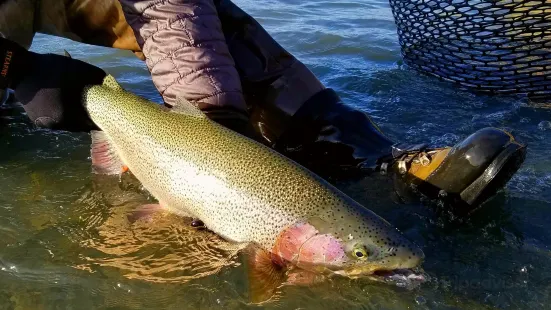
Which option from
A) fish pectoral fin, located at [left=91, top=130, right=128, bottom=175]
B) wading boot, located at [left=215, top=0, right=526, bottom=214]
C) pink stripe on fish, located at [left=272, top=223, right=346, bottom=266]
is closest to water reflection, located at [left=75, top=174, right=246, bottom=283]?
fish pectoral fin, located at [left=91, top=130, right=128, bottom=175]

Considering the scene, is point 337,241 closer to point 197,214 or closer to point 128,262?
point 197,214

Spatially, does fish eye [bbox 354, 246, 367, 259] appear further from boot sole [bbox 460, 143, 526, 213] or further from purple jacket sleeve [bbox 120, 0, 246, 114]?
purple jacket sleeve [bbox 120, 0, 246, 114]

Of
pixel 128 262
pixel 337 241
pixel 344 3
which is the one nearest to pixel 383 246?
pixel 337 241

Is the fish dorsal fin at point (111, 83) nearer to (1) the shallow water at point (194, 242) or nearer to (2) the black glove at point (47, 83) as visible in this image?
(2) the black glove at point (47, 83)

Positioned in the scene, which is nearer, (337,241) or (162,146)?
(337,241)

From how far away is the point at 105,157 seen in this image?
11.1 feet

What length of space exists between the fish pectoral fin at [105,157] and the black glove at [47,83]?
0.42 ft

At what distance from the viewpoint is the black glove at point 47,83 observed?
10.4 ft

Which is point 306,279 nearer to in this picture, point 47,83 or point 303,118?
point 303,118

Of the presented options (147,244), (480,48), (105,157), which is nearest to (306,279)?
(147,244)

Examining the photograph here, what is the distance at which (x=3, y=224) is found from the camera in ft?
9.70

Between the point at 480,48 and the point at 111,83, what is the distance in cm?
333

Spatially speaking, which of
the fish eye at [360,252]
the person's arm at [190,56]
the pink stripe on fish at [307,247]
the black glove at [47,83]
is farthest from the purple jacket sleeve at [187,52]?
the fish eye at [360,252]

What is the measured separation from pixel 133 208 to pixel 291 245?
3.97ft
